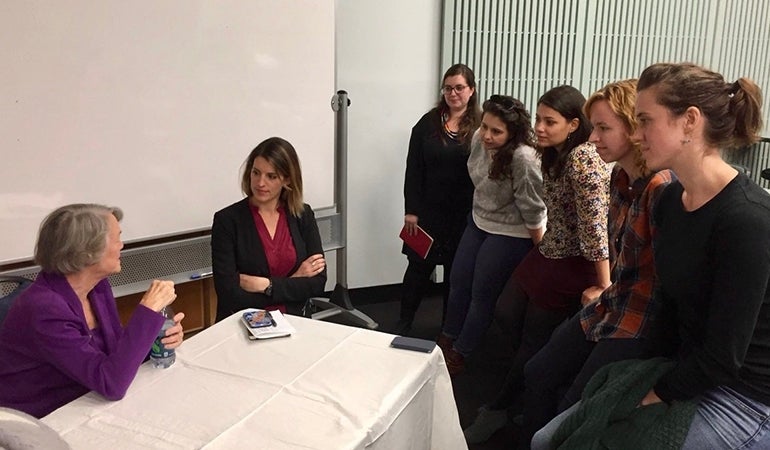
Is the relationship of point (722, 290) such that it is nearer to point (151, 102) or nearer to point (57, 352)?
point (57, 352)

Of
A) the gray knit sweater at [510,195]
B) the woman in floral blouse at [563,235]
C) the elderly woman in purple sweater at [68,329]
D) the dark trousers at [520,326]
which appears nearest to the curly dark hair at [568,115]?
the woman in floral blouse at [563,235]

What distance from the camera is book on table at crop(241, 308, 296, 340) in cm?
182

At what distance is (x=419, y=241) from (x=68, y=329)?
6.88ft

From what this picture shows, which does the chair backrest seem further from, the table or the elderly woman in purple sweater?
the table

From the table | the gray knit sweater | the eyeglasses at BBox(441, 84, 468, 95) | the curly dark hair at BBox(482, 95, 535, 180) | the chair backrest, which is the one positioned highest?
the eyeglasses at BBox(441, 84, 468, 95)

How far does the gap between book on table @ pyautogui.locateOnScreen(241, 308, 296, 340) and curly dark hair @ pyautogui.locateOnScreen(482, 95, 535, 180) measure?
4.12 feet

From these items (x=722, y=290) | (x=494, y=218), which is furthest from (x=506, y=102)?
(x=722, y=290)

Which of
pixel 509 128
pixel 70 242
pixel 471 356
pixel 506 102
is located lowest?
pixel 471 356

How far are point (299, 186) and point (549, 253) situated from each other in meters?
1.00

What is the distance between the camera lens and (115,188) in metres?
2.49

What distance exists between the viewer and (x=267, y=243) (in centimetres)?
242

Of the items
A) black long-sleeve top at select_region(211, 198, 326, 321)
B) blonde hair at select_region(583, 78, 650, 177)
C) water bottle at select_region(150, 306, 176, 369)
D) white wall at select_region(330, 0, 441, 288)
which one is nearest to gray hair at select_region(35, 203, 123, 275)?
water bottle at select_region(150, 306, 176, 369)

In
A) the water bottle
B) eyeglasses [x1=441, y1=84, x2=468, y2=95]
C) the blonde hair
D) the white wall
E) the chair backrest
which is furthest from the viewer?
the white wall

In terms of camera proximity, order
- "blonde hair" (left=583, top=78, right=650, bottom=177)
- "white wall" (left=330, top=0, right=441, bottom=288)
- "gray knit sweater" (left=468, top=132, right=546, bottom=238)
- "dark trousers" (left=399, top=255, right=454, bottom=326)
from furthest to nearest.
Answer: "white wall" (left=330, top=0, right=441, bottom=288) → "dark trousers" (left=399, top=255, right=454, bottom=326) → "gray knit sweater" (left=468, top=132, right=546, bottom=238) → "blonde hair" (left=583, top=78, right=650, bottom=177)
